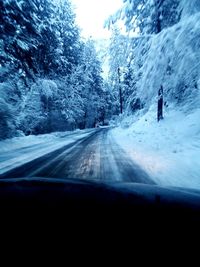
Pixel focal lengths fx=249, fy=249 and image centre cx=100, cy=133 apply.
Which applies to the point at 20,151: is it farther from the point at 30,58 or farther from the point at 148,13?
the point at 148,13

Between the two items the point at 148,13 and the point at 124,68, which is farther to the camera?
the point at 148,13

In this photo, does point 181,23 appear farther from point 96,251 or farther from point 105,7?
point 96,251

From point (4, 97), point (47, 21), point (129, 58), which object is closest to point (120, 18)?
point (129, 58)

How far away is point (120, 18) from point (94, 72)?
38.8 m

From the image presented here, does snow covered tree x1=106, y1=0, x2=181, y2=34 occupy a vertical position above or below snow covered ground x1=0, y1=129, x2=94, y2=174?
above

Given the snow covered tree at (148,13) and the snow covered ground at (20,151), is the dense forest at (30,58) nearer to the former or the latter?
the snow covered ground at (20,151)

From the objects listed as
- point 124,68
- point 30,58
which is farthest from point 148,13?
point 30,58

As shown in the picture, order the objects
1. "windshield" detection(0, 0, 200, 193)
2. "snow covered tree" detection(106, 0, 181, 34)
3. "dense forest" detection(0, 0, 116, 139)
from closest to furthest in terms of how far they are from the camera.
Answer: "windshield" detection(0, 0, 200, 193) < "dense forest" detection(0, 0, 116, 139) < "snow covered tree" detection(106, 0, 181, 34)

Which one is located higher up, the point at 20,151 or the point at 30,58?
the point at 30,58

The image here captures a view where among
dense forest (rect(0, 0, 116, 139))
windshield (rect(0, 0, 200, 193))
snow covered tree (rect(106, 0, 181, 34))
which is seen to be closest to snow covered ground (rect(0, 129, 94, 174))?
windshield (rect(0, 0, 200, 193))

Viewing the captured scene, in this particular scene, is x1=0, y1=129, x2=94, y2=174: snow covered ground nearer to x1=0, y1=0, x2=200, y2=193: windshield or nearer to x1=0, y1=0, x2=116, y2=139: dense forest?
x1=0, y1=0, x2=200, y2=193: windshield

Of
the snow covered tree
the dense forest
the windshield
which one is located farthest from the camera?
the snow covered tree

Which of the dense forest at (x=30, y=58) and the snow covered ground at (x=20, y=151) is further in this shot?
the dense forest at (x=30, y=58)

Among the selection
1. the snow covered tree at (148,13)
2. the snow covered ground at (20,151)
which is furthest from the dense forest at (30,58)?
the snow covered tree at (148,13)
